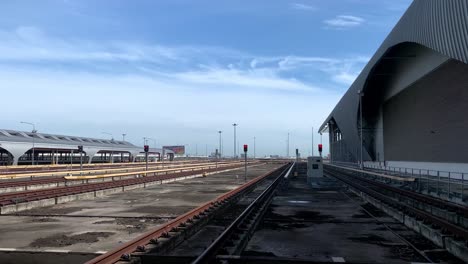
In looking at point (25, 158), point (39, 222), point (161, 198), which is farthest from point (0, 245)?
point (25, 158)

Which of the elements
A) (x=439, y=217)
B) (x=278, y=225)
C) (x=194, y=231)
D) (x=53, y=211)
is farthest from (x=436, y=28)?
(x=53, y=211)

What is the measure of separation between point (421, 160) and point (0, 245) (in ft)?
130

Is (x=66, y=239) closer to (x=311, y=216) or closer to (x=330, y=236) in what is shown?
(x=330, y=236)

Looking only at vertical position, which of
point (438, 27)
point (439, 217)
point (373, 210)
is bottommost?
point (373, 210)

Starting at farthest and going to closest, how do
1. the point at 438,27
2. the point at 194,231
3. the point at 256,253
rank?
the point at 438,27 < the point at 194,231 < the point at 256,253

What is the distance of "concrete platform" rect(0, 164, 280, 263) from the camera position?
33.5 ft

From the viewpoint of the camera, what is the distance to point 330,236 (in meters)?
11.5

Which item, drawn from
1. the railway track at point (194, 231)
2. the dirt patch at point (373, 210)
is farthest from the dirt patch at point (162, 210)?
the dirt patch at point (373, 210)

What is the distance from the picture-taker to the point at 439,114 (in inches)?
1438

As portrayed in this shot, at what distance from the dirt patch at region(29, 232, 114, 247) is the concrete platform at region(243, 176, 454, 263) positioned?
3874 mm

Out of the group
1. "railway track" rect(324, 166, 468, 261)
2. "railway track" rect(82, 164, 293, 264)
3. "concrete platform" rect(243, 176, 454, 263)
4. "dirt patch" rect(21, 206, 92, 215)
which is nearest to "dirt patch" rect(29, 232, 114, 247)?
"railway track" rect(82, 164, 293, 264)

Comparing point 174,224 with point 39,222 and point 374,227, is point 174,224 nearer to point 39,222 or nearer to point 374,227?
point 39,222

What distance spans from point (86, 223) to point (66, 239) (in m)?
2.63

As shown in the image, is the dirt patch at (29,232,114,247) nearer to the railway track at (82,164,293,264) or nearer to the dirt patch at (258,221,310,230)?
the railway track at (82,164,293,264)
